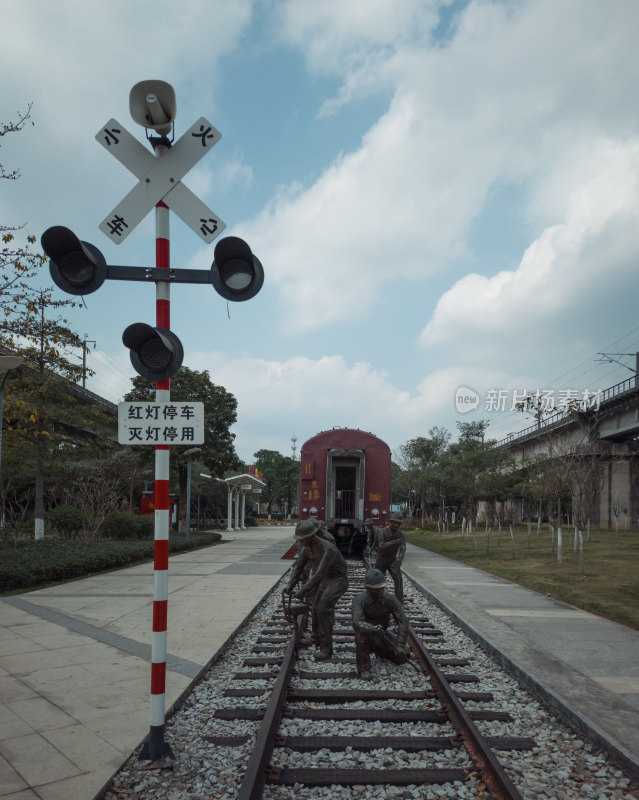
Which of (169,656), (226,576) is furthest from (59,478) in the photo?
(169,656)

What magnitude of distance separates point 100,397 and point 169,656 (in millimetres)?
27581

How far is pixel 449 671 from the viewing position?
21.4 feet

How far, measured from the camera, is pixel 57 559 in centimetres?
1306

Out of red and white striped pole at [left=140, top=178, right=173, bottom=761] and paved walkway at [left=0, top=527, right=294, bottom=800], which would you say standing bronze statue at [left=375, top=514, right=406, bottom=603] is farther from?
red and white striped pole at [left=140, top=178, right=173, bottom=761]

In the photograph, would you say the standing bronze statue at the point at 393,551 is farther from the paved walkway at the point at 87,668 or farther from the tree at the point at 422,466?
the tree at the point at 422,466

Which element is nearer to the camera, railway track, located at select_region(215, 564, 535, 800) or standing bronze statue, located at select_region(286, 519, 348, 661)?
railway track, located at select_region(215, 564, 535, 800)

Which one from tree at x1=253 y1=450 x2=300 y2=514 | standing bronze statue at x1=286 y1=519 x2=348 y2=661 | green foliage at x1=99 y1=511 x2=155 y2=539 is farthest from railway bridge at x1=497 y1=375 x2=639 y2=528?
tree at x1=253 y1=450 x2=300 y2=514

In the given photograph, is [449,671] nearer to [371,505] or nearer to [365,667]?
[365,667]

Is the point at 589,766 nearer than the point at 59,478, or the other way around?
the point at 589,766

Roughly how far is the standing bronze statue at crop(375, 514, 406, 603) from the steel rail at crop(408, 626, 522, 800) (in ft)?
9.54

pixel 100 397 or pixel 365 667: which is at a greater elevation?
pixel 100 397

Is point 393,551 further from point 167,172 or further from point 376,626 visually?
point 167,172

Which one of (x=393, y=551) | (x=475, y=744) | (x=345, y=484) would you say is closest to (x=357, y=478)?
(x=345, y=484)

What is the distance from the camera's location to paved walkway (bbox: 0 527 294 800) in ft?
13.1
